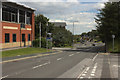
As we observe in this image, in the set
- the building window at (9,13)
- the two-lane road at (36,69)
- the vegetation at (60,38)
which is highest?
the building window at (9,13)

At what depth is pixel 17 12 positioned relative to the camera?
41438 mm

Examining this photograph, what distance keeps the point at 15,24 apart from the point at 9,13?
2.95 metres

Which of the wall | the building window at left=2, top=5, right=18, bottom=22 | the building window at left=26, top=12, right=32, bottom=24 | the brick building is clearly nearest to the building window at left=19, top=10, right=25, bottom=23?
the brick building

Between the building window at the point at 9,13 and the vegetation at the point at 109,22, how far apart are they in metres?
21.4

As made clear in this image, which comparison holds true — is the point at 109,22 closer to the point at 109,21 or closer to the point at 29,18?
the point at 109,21

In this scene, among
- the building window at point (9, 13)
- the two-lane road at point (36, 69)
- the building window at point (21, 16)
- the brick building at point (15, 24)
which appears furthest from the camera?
the building window at point (21, 16)

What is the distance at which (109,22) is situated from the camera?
127 ft

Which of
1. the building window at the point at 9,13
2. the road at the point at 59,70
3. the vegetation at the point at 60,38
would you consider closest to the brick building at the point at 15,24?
the building window at the point at 9,13

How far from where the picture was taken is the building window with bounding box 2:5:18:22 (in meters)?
36.2

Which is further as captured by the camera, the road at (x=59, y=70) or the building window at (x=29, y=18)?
the building window at (x=29, y=18)

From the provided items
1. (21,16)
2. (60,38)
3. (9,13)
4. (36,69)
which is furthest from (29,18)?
(36,69)

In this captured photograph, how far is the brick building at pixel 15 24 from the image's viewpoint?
117 ft

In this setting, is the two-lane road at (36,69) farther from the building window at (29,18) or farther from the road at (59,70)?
the building window at (29,18)

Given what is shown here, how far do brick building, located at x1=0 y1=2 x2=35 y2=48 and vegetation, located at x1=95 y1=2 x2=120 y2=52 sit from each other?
19.5 m
